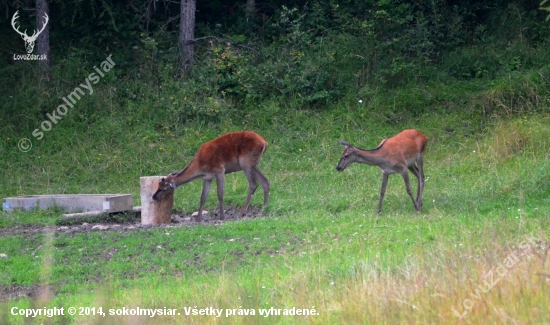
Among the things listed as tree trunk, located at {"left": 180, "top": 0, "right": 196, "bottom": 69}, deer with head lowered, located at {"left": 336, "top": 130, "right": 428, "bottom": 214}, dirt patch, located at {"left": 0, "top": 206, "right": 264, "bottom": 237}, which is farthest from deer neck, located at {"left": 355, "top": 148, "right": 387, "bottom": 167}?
tree trunk, located at {"left": 180, "top": 0, "right": 196, "bottom": 69}

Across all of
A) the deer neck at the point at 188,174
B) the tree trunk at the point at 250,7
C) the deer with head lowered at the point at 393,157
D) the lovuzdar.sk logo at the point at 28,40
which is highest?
the tree trunk at the point at 250,7

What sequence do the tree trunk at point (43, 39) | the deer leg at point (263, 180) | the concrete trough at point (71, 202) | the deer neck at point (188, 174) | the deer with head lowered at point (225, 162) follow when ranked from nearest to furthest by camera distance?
the concrete trough at point (71, 202) < the deer neck at point (188, 174) < the deer with head lowered at point (225, 162) < the deer leg at point (263, 180) < the tree trunk at point (43, 39)

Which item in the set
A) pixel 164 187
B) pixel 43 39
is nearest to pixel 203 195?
pixel 164 187

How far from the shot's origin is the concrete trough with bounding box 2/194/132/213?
1360 centimetres

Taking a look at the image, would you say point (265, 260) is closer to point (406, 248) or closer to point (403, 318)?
point (406, 248)

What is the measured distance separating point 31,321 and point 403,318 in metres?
2.99

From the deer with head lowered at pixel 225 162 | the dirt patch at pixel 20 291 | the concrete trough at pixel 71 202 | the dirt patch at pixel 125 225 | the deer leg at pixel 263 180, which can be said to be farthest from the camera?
the deer leg at pixel 263 180

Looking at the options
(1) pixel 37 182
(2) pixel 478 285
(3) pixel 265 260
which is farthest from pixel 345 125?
(2) pixel 478 285

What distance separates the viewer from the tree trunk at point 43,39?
64.1ft

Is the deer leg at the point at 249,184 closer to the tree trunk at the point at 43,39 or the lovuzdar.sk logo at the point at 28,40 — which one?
the tree trunk at the point at 43,39

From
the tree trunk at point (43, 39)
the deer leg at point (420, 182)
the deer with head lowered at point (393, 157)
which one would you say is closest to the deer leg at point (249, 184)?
the deer with head lowered at point (393, 157)

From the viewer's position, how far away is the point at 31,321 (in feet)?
20.7

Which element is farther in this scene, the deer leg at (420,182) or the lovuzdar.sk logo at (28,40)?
the lovuzdar.sk logo at (28,40)

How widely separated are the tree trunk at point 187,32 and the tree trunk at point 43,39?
341cm
